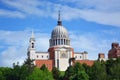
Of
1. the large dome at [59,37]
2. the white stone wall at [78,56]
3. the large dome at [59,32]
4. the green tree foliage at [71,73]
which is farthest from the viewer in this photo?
the large dome at [59,32]

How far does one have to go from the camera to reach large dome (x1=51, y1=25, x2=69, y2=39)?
Result: 490 ft

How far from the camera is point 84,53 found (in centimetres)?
14950

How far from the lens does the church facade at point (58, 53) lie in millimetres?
139750

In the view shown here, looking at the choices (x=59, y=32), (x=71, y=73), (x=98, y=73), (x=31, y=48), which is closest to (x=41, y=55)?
(x=31, y=48)

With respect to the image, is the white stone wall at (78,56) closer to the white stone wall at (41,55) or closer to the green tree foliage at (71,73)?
the white stone wall at (41,55)

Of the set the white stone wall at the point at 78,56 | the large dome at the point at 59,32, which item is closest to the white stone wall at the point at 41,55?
the large dome at the point at 59,32

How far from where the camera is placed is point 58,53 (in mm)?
142500

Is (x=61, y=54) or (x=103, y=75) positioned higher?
(x=61, y=54)

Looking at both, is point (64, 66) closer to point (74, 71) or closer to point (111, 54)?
point (111, 54)

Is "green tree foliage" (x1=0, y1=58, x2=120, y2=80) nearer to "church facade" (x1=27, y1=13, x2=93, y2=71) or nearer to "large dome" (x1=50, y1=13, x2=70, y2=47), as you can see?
"church facade" (x1=27, y1=13, x2=93, y2=71)

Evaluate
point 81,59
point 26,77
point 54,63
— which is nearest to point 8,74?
point 26,77

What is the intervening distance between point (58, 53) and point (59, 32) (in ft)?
32.8

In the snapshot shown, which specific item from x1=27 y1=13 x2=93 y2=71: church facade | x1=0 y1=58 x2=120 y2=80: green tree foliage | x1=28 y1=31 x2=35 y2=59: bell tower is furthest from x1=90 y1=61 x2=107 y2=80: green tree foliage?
x1=28 y1=31 x2=35 y2=59: bell tower

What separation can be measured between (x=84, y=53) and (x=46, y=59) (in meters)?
13.4
